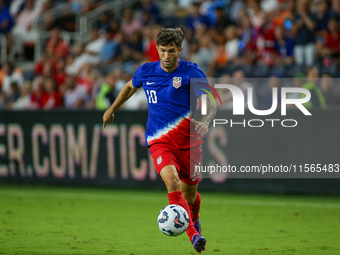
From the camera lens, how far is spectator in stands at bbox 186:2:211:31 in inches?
626

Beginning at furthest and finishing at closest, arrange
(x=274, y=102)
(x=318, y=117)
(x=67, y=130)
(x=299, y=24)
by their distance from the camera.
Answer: (x=299, y=24) → (x=67, y=130) → (x=274, y=102) → (x=318, y=117)

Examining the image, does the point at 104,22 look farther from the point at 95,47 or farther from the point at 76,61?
the point at 76,61

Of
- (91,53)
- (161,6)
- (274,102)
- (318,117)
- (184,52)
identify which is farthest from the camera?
(161,6)

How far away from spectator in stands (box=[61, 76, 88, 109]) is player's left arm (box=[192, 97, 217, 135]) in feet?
29.6

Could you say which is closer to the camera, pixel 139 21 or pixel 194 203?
pixel 194 203

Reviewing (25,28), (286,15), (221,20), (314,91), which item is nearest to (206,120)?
(314,91)

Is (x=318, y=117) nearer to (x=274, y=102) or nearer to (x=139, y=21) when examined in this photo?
(x=274, y=102)

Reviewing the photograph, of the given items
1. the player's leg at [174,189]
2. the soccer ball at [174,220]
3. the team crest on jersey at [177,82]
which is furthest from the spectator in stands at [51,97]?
the soccer ball at [174,220]

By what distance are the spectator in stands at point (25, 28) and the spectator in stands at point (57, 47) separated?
1974 millimetres

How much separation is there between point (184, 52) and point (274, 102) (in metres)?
4.16

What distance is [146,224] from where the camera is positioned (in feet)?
26.8

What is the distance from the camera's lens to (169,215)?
5395mm

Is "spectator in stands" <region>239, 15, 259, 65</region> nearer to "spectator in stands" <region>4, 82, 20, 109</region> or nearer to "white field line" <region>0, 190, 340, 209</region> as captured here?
"white field line" <region>0, 190, 340, 209</region>

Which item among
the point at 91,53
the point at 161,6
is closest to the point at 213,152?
the point at 91,53
